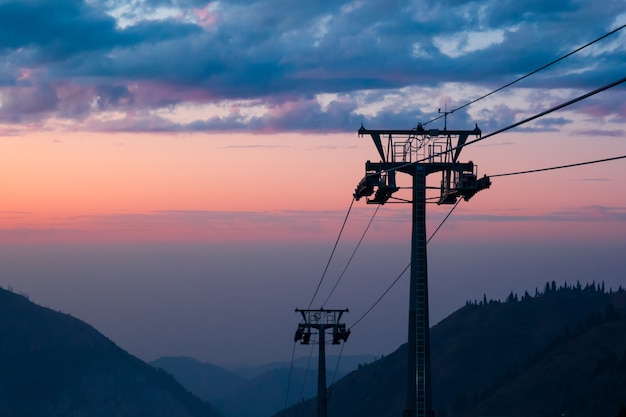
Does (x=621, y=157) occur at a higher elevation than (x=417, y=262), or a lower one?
higher

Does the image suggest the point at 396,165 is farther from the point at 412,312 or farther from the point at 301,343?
the point at 301,343

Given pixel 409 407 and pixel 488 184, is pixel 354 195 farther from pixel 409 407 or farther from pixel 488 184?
pixel 409 407

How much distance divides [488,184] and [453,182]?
1.51 metres

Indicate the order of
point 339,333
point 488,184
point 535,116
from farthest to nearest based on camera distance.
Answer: point 339,333
point 488,184
point 535,116

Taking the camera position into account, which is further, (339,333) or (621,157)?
(339,333)

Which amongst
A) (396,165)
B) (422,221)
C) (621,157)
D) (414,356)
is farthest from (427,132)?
(621,157)

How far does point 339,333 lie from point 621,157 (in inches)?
2035

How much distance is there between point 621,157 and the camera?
30.6 meters

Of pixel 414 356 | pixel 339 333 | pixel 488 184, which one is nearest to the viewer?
pixel 414 356

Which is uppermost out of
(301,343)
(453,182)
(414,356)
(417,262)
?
(453,182)

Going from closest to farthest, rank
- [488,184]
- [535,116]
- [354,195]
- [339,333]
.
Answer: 1. [535,116]
2. [488,184]
3. [354,195]
4. [339,333]

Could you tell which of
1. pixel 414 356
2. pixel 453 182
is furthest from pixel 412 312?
pixel 453 182

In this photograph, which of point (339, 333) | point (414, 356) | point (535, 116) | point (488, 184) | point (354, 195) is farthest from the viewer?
point (339, 333)

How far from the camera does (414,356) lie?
4391cm
